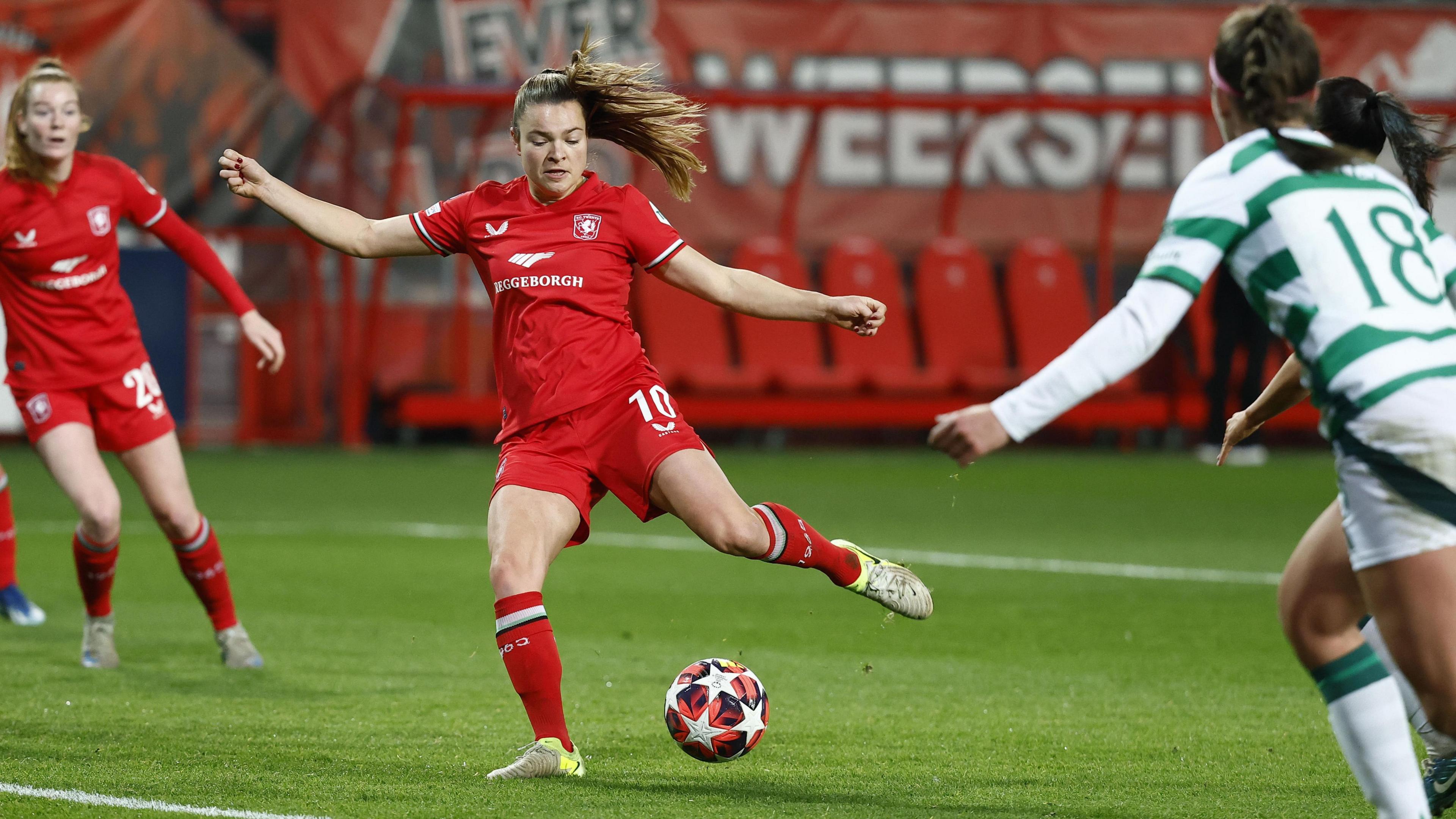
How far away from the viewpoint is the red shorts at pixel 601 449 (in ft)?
17.3

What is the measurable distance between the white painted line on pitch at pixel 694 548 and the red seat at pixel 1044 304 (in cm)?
754

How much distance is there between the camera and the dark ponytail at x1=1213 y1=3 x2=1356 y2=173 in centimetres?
372

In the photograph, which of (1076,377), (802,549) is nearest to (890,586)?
(802,549)

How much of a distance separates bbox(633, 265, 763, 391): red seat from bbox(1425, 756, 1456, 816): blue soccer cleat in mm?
13652

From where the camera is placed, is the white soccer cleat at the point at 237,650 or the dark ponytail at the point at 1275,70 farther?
the white soccer cleat at the point at 237,650

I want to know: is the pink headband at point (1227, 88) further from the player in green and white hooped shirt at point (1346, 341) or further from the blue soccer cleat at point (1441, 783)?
the blue soccer cleat at point (1441, 783)

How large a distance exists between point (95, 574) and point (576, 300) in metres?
2.84

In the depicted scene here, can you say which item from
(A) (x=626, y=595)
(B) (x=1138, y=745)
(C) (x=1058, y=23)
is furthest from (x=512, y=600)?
(C) (x=1058, y=23)

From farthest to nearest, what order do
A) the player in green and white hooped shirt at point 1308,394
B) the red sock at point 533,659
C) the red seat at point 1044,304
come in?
the red seat at point 1044,304, the red sock at point 533,659, the player in green and white hooped shirt at point 1308,394

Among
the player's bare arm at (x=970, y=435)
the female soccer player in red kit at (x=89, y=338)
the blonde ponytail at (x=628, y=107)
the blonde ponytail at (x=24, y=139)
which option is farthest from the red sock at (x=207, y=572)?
the player's bare arm at (x=970, y=435)

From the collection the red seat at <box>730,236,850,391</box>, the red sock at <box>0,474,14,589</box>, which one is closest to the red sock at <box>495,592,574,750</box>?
the red sock at <box>0,474,14,589</box>

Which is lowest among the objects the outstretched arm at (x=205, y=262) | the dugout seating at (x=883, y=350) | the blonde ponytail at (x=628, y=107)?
the dugout seating at (x=883, y=350)

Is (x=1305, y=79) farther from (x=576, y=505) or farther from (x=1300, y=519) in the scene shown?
(x=1300, y=519)

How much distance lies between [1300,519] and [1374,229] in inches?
370
